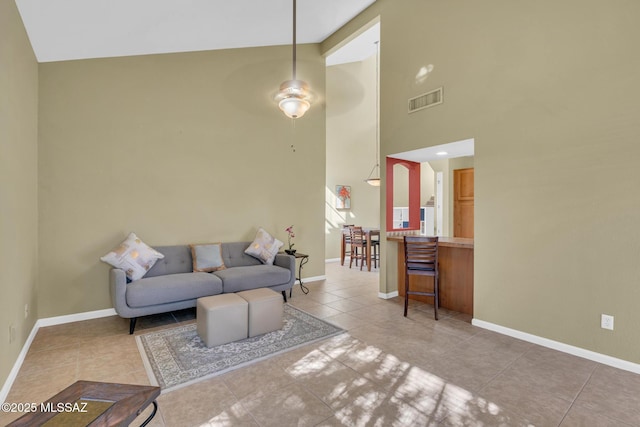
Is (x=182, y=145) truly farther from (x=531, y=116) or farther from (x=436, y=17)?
(x=531, y=116)

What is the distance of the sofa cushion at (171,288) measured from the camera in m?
3.32

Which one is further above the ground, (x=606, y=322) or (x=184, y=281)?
(x=184, y=281)

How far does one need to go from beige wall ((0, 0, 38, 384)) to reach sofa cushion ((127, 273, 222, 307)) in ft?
3.00

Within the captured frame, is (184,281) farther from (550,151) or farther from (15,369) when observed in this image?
(550,151)

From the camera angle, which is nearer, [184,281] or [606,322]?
[606,322]

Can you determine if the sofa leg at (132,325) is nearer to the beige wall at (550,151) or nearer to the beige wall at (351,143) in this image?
the beige wall at (550,151)

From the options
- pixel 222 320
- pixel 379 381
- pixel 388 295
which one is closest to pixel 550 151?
pixel 379 381

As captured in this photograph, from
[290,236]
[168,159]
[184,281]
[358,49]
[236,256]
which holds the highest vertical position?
[358,49]

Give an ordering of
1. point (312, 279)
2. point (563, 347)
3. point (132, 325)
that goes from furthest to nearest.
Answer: point (312, 279)
point (132, 325)
point (563, 347)

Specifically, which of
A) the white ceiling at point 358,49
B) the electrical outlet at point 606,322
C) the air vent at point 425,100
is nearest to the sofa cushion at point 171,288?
the air vent at point 425,100

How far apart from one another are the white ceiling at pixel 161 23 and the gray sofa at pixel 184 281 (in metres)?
2.55

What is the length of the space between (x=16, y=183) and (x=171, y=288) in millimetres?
1681

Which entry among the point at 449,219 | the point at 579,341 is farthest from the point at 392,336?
the point at 449,219

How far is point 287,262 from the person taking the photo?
4594mm
